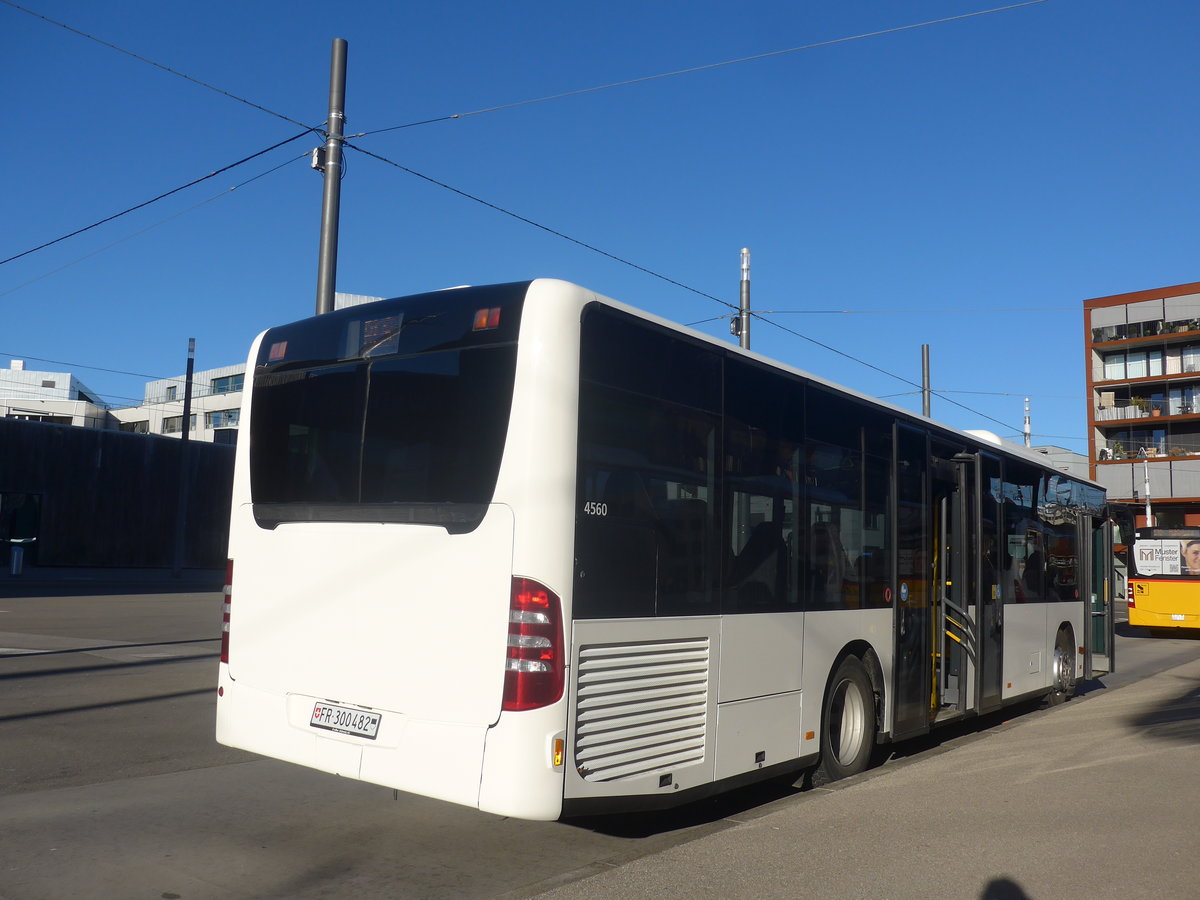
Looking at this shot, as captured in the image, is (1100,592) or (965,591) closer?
(965,591)

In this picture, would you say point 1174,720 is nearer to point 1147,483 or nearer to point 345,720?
point 345,720

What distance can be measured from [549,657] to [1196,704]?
10098 mm

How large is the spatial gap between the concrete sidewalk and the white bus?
1.24 feet

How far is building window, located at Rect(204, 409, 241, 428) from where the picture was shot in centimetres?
8188

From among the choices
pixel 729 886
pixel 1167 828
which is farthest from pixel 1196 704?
pixel 729 886

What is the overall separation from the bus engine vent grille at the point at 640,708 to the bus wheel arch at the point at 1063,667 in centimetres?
776

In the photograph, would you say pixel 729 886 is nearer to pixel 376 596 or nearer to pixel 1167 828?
pixel 376 596

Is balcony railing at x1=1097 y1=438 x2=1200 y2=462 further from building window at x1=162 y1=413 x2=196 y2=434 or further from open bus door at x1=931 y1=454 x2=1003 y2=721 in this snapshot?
building window at x1=162 y1=413 x2=196 y2=434

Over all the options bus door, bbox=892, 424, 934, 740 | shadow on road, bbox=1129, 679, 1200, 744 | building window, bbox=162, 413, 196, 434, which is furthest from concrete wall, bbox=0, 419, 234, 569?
building window, bbox=162, 413, 196, 434

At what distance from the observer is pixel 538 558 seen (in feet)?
15.8

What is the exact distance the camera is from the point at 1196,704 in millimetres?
11828

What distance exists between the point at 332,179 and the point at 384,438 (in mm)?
6942

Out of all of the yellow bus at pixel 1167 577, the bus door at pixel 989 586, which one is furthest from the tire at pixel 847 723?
the yellow bus at pixel 1167 577

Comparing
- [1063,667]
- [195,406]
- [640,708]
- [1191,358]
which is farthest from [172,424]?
[640,708]
